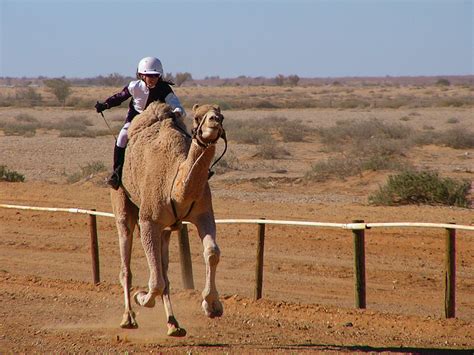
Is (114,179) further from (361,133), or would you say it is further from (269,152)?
(361,133)

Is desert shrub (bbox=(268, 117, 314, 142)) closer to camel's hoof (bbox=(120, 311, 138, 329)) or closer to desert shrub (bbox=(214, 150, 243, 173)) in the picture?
desert shrub (bbox=(214, 150, 243, 173))

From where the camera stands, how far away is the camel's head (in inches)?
360

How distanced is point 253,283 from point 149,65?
5.42 meters

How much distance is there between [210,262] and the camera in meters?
9.81

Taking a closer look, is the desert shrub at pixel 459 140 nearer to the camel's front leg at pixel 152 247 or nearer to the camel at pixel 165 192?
the camel at pixel 165 192

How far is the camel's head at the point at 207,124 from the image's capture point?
30.0 ft

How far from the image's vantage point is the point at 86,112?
2869 inches

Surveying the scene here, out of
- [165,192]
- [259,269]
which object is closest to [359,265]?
[259,269]

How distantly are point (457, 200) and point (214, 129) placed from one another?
1436cm

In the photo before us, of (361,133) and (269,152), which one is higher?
(269,152)

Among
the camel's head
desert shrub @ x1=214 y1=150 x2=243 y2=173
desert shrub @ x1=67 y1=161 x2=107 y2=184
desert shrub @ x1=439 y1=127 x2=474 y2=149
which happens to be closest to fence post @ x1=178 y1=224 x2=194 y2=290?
the camel's head

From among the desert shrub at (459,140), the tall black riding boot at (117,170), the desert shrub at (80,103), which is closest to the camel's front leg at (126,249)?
the tall black riding boot at (117,170)

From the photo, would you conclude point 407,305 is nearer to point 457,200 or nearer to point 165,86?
point 165,86

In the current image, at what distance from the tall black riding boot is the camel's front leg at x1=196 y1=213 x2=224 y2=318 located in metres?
1.90
